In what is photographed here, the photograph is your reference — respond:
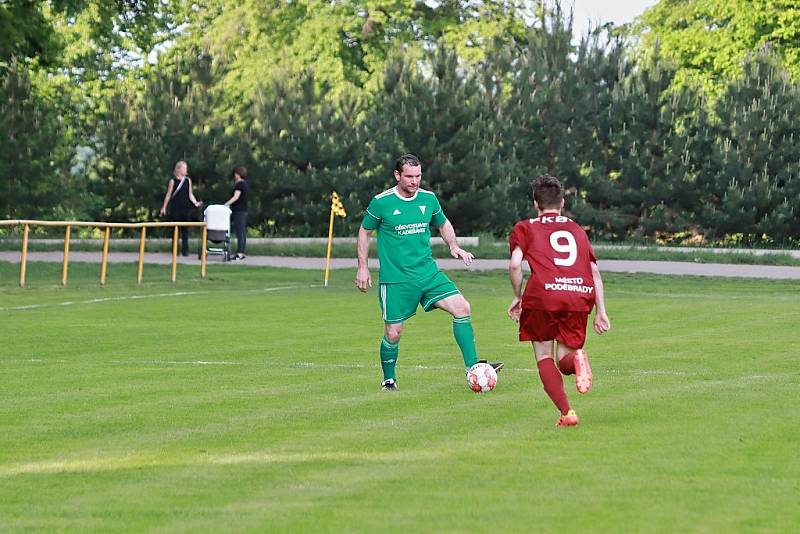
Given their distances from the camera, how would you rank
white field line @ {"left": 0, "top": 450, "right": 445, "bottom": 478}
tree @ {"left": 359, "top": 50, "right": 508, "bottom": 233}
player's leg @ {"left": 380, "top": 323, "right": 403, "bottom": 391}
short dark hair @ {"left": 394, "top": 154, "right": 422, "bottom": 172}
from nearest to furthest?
1. white field line @ {"left": 0, "top": 450, "right": 445, "bottom": 478}
2. short dark hair @ {"left": 394, "top": 154, "right": 422, "bottom": 172}
3. player's leg @ {"left": 380, "top": 323, "right": 403, "bottom": 391}
4. tree @ {"left": 359, "top": 50, "right": 508, "bottom": 233}

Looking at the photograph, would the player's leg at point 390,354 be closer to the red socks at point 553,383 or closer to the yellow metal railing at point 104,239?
the red socks at point 553,383

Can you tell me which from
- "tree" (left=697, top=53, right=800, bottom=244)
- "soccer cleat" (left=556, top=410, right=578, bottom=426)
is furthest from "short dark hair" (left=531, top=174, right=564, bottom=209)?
"tree" (left=697, top=53, right=800, bottom=244)

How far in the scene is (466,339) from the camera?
1241 cm

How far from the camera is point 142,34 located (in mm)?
48938

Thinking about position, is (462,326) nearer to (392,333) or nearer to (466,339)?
(466,339)

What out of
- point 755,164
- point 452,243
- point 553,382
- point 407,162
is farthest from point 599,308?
point 755,164

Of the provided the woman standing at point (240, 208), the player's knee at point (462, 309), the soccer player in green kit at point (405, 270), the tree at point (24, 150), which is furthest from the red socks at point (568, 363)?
the tree at point (24, 150)

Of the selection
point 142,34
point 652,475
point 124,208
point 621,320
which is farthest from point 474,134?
→ point 652,475

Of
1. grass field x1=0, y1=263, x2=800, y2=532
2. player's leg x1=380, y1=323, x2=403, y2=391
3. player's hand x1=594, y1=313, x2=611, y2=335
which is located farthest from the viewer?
player's leg x1=380, y1=323, x2=403, y2=391

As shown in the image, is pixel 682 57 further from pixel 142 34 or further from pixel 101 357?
pixel 101 357

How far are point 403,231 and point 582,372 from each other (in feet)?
9.65

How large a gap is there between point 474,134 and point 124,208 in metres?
8.65

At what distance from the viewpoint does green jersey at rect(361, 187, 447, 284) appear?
12.5 meters

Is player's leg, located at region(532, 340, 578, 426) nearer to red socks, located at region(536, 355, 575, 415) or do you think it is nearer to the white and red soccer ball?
red socks, located at region(536, 355, 575, 415)
